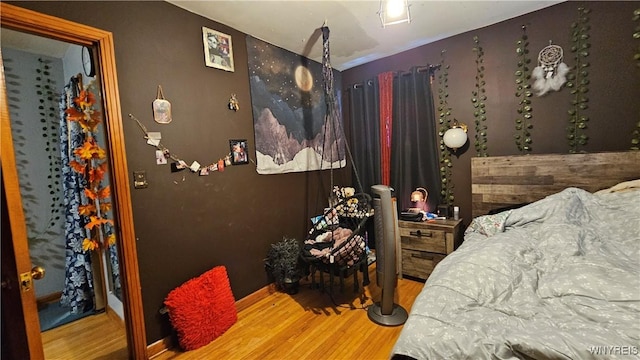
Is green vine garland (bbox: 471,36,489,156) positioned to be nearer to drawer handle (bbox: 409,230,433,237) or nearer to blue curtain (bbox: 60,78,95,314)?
drawer handle (bbox: 409,230,433,237)

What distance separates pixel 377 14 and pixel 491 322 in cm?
225

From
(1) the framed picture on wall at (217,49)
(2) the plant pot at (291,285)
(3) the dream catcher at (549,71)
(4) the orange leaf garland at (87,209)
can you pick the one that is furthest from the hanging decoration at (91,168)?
(3) the dream catcher at (549,71)

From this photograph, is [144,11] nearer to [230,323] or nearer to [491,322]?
[230,323]

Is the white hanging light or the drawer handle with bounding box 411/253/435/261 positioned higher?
the white hanging light

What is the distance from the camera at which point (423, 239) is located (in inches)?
103

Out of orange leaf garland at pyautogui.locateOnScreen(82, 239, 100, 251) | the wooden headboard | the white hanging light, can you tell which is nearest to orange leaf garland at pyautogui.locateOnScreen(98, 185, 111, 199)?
orange leaf garland at pyautogui.locateOnScreen(82, 239, 100, 251)

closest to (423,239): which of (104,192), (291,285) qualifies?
(291,285)

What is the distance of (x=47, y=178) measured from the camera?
2609mm

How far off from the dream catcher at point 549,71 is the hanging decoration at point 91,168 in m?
3.63

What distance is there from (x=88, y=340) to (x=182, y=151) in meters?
1.63

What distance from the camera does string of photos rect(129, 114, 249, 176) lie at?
5.96 ft

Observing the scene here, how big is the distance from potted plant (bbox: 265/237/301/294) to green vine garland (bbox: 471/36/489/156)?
2.09 metres

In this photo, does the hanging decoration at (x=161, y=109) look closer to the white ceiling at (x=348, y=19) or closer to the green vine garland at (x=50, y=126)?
the white ceiling at (x=348, y=19)

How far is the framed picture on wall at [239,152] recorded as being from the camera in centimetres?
229
